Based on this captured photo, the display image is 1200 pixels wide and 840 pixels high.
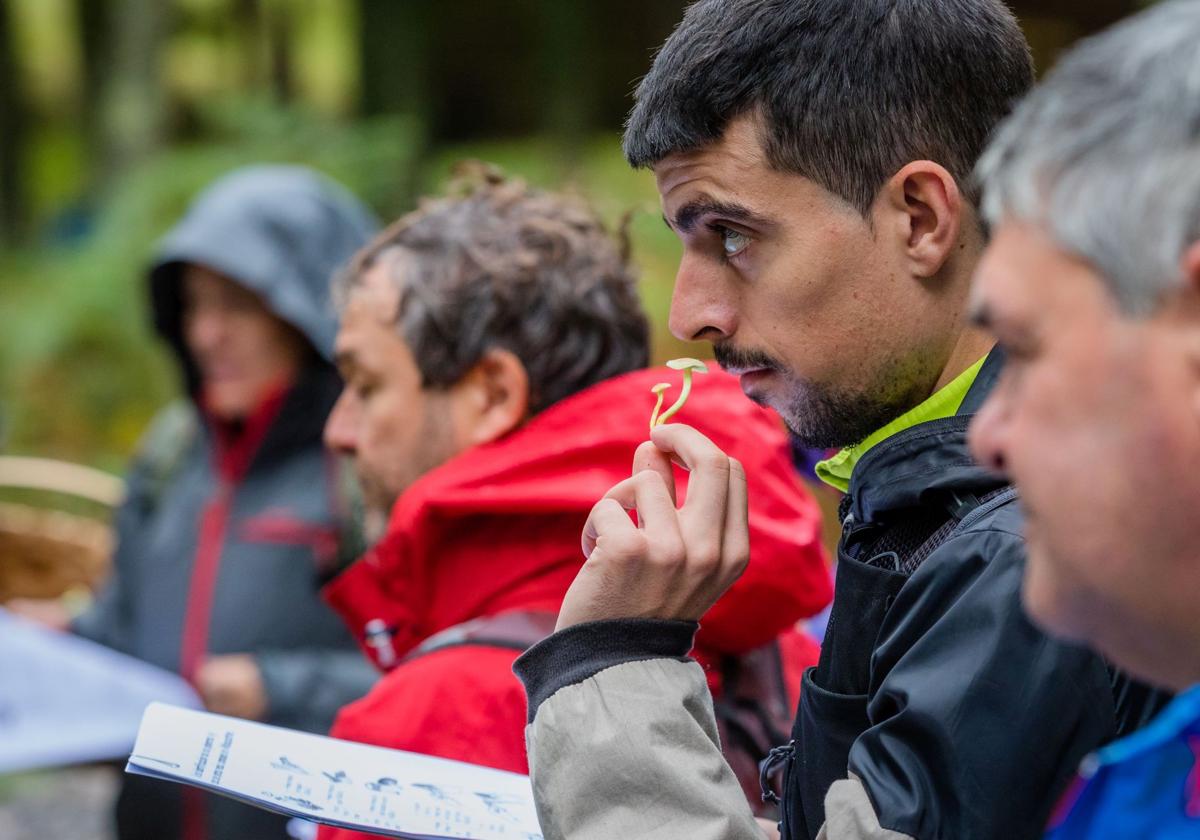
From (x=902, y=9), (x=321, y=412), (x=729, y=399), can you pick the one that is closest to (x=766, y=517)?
(x=729, y=399)

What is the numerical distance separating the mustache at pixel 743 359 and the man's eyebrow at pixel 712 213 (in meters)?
0.16

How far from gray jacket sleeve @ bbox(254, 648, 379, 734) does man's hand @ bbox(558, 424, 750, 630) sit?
7.39ft

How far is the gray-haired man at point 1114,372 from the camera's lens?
105cm

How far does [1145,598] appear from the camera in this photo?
111cm

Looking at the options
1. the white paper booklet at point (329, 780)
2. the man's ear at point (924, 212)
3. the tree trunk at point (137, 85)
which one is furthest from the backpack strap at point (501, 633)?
the tree trunk at point (137, 85)

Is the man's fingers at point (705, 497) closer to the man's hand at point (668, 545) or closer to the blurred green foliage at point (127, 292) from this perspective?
the man's hand at point (668, 545)

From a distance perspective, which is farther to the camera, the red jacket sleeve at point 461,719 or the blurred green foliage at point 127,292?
the blurred green foliage at point 127,292

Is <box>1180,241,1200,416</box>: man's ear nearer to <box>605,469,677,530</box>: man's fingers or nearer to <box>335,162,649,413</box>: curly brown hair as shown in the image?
<box>605,469,677,530</box>: man's fingers

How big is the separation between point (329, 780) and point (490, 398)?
1.06 metres

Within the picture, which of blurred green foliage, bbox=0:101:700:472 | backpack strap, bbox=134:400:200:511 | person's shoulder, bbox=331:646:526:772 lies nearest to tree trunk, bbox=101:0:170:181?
blurred green foliage, bbox=0:101:700:472

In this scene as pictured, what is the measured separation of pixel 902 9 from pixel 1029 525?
30.6 inches

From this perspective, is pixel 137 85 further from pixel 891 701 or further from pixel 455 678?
pixel 891 701

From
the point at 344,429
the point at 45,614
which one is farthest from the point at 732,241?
the point at 45,614

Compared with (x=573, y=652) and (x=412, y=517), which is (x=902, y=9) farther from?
(x=412, y=517)
